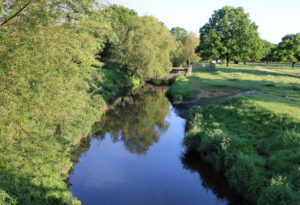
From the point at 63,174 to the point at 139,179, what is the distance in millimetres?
5189

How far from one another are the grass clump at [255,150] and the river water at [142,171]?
4.20 ft

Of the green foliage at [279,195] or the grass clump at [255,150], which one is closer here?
the green foliage at [279,195]

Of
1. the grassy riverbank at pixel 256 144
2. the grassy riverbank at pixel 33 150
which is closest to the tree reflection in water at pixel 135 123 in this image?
the grassy riverbank at pixel 256 144

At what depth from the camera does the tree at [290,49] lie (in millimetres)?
63562

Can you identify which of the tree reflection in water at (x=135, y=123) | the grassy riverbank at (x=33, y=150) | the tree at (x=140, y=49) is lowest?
the tree reflection in water at (x=135, y=123)

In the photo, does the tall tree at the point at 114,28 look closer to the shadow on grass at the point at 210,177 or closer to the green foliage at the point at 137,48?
the green foliage at the point at 137,48

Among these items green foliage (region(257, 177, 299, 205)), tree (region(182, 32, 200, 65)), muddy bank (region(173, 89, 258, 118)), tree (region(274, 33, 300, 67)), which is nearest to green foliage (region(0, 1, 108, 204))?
green foliage (region(257, 177, 299, 205))

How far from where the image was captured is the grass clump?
1084 cm

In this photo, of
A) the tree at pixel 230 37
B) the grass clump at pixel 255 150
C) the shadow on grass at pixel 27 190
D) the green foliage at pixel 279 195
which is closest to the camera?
the shadow on grass at pixel 27 190

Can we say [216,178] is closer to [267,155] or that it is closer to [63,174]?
[267,155]

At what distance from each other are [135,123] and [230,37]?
146ft

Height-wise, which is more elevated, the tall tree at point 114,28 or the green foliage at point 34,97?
the tall tree at point 114,28

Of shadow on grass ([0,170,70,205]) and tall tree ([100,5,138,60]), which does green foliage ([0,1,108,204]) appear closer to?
shadow on grass ([0,170,70,205])

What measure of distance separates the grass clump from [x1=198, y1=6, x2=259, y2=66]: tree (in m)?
37.5
